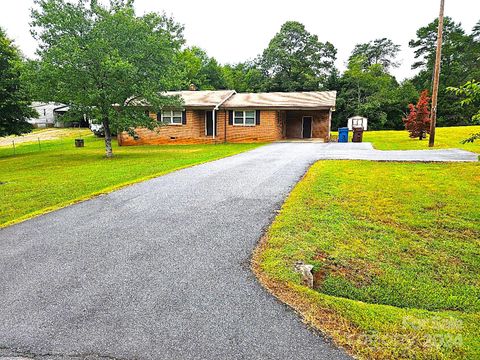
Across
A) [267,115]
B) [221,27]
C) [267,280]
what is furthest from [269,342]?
[221,27]

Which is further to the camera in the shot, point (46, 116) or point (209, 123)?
point (46, 116)

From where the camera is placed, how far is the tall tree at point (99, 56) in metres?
13.5

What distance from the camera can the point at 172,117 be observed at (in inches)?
935

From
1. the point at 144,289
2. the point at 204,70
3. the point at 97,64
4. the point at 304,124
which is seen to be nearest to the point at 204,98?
the point at 304,124

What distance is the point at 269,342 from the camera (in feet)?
7.82

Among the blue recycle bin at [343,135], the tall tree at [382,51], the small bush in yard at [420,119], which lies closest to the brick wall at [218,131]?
the blue recycle bin at [343,135]

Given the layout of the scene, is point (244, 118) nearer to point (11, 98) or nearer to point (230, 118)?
point (230, 118)

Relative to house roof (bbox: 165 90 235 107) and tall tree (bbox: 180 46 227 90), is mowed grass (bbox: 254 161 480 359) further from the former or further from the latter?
tall tree (bbox: 180 46 227 90)

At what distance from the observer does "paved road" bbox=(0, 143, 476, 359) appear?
2373 millimetres

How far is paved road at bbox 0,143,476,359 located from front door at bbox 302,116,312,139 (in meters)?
21.1

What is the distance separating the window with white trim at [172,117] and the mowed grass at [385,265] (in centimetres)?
1816

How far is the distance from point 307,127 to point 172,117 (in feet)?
34.2

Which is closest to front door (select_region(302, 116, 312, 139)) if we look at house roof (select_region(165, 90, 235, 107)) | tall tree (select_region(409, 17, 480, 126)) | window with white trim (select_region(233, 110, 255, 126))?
window with white trim (select_region(233, 110, 255, 126))

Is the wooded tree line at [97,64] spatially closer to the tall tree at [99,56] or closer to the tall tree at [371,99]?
the tall tree at [99,56]
